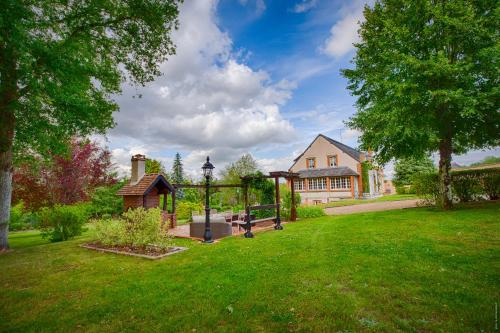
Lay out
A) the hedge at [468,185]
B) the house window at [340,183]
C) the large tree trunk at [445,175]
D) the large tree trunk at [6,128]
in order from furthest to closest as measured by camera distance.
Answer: the house window at [340,183] < the hedge at [468,185] < the large tree trunk at [445,175] < the large tree trunk at [6,128]

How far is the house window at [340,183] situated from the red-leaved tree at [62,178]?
27.4m

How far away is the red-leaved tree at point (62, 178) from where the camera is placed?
1450 cm

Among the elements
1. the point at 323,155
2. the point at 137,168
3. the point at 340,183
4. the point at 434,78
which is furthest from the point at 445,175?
the point at 323,155

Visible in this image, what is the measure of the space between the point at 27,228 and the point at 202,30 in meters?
26.1

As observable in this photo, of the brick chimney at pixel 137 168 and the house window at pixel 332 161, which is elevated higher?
the house window at pixel 332 161

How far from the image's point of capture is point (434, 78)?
11352 millimetres

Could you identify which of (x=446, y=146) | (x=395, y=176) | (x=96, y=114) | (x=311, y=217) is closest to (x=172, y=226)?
(x=96, y=114)

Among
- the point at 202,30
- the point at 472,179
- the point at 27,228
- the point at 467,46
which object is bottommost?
the point at 27,228

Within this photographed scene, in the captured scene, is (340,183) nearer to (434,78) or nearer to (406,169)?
(406,169)

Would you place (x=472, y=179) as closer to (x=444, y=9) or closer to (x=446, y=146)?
(x=446, y=146)

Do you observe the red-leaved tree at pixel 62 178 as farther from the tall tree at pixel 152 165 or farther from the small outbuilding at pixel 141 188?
the tall tree at pixel 152 165

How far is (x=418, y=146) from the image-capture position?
43.3 ft

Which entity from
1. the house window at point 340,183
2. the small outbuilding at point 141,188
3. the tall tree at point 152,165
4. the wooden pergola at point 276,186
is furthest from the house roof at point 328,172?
the small outbuilding at point 141,188

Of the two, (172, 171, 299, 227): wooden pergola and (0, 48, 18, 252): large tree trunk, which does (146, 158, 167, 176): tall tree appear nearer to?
(172, 171, 299, 227): wooden pergola
